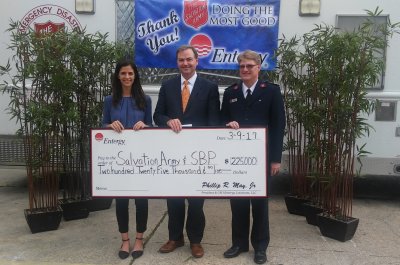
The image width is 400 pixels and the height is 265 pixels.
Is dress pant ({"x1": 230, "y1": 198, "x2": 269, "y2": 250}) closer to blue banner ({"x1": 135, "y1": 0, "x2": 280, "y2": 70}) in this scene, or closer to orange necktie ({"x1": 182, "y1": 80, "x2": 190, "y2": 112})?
orange necktie ({"x1": 182, "y1": 80, "x2": 190, "y2": 112})

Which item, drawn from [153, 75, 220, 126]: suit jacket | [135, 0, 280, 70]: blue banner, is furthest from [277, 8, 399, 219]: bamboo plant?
[153, 75, 220, 126]: suit jacket

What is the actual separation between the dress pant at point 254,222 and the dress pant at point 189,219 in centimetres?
30

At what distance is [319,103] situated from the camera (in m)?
4.62

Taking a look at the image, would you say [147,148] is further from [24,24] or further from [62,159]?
[24,24]

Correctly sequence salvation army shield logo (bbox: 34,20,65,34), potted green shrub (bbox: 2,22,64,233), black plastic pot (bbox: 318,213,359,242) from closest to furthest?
black plastic pot (bbox: 318,213,359,242)
potted green shrub (bbox: 2,22,64,233)
salvation army shield logo (bbox: 34,20,65,34)

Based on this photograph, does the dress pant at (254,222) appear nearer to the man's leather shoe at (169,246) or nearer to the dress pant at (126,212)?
the man's leather shoe at (169,246)

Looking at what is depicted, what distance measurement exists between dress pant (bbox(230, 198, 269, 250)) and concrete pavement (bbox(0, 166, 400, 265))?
15 centimetres

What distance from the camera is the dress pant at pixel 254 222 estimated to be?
382cm

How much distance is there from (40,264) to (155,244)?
1.05 meters

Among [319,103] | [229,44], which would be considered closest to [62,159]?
[229,44]

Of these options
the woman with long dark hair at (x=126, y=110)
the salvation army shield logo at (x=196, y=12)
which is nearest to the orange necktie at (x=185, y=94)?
the woman with long dark hair at (x=126, y=110)

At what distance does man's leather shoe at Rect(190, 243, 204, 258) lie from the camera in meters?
3.96

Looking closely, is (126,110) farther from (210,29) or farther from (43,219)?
(210,29)

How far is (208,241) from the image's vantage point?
172 inches
